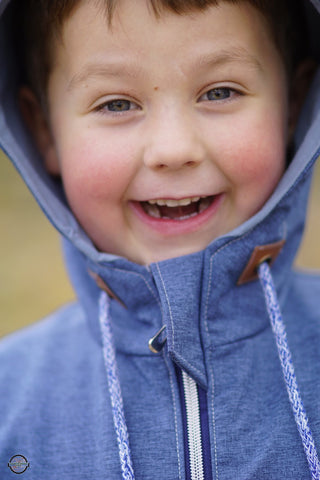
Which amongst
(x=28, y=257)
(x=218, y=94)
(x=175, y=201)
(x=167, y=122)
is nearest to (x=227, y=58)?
(x=218, y=94)

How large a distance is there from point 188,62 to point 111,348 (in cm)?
71

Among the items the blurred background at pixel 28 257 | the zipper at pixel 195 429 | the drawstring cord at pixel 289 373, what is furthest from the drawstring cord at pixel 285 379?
the blurred background at pixel 28 257

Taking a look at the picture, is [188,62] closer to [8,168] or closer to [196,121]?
[196,121]

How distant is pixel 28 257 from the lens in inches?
183

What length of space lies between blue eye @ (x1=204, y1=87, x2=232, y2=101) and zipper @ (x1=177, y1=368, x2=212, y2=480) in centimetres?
67

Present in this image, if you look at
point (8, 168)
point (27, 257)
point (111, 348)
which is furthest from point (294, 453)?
point (8, 168)

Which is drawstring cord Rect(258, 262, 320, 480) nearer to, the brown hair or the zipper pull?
the zipper pull

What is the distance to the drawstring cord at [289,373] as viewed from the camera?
→ 1.18m

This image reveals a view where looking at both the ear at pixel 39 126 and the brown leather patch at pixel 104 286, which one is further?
the ear at pixel 39 126

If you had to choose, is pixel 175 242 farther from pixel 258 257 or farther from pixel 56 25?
pixel 56 25

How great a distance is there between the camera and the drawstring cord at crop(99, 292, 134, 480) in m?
1.22

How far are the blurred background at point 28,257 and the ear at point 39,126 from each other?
2312mm

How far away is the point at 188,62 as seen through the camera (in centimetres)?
129

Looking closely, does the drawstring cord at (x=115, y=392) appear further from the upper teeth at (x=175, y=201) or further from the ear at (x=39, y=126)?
the ear at (x=39, y=126)
